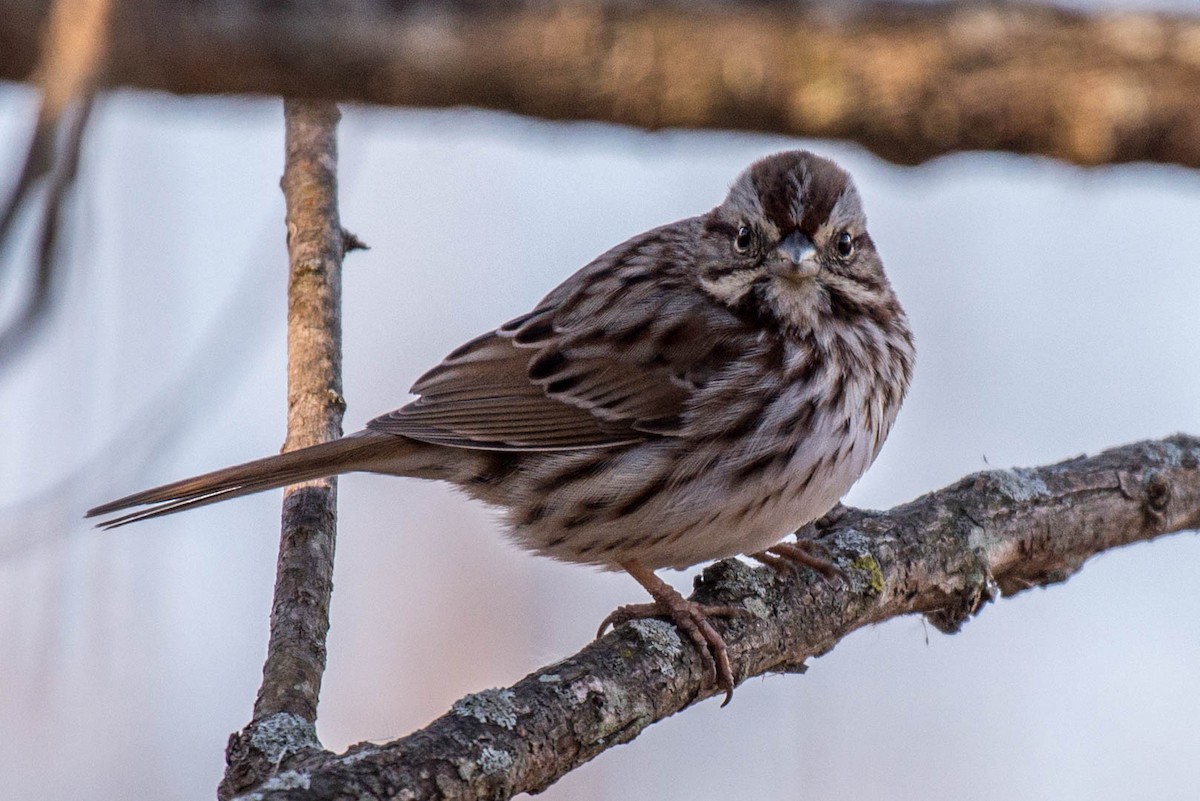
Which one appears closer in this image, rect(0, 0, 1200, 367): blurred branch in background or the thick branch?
rect(0, 0, 1200, 367): blurred branch in background

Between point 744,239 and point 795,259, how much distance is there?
0.76 feet

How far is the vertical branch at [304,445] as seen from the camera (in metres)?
2.74

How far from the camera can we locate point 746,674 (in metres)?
3.69

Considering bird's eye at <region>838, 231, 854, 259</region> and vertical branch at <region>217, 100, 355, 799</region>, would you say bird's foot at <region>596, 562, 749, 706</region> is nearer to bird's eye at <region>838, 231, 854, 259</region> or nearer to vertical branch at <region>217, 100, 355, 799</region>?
vertical branch at <region>217, 100, 355, 799</region>

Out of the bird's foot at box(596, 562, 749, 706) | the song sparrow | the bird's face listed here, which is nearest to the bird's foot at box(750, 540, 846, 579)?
the song sparrow

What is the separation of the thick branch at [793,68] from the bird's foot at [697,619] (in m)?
1.94

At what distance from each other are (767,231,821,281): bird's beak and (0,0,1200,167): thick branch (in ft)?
7.36

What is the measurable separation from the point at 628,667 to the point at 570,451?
1.15m

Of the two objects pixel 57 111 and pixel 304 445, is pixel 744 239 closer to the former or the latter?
pixel 304 445

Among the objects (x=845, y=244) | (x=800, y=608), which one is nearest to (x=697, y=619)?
(x=800, y=608)

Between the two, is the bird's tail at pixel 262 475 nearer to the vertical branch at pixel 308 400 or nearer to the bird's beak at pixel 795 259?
the vertical branch at pixel 308 400

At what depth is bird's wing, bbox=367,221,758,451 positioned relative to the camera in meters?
4.30

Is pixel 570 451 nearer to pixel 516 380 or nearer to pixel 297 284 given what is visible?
pixel 516 380

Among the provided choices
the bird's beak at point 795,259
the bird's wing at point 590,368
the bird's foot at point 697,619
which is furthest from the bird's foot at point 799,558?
the bird's beak at point 795,259
